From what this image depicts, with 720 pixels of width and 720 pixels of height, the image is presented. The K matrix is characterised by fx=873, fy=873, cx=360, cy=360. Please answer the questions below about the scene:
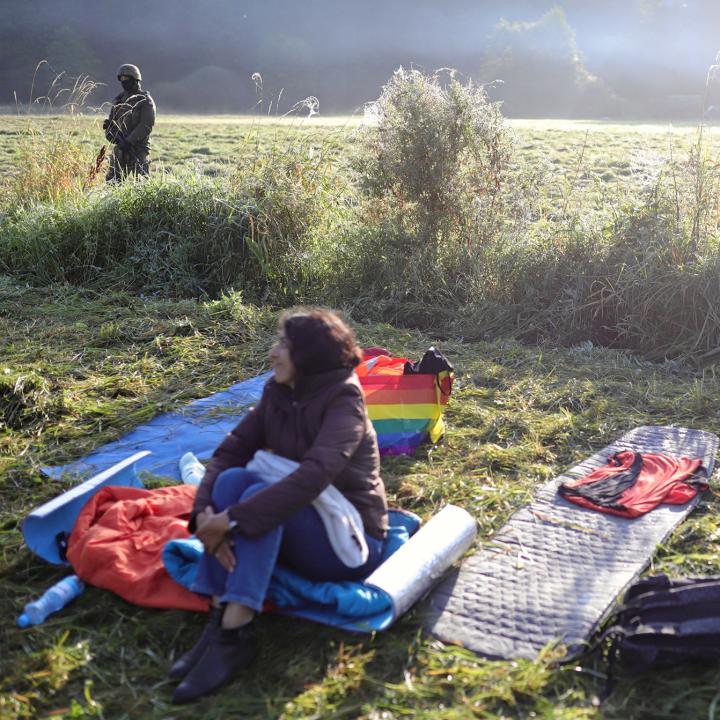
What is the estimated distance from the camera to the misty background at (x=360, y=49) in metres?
39.9

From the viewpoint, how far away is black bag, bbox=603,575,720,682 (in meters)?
2.43

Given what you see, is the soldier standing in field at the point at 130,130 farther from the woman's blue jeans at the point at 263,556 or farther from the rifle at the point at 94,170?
the woman's blue jeans at the point at 263,556

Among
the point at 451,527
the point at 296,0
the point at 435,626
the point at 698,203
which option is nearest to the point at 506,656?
the point at 435,626

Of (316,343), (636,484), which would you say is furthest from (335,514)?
(636,484)

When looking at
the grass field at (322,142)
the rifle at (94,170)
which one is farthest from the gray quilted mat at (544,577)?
the rifle at (94,170)

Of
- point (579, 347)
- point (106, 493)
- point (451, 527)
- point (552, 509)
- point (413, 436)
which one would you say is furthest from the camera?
point (579, 347)

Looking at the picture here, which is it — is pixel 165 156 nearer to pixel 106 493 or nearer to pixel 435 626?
pixel 106 493

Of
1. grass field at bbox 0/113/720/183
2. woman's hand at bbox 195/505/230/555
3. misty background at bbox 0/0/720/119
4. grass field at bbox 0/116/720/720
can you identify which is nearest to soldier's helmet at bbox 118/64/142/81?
grass field at bbox 0/113/720/183

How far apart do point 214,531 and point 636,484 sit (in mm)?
1889

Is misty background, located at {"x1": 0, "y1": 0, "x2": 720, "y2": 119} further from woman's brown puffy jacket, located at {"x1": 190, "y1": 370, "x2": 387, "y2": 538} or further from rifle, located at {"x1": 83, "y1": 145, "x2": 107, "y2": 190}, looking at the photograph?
woman's brown puffy jacket, located at {"x1": 190, "y1": 370, "x2": 387, "y2": 538}

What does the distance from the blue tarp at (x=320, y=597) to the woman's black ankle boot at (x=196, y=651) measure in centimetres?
21

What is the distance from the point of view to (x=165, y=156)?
46.6 ft

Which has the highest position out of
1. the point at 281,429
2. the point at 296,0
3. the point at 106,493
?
the point at 296,0

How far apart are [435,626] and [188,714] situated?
79 cm
